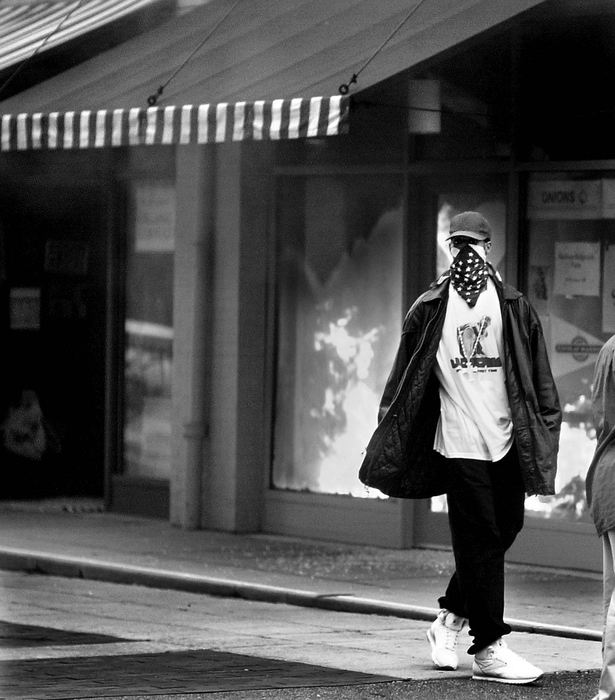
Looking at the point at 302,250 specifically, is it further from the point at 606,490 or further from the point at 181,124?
the point at 606,490

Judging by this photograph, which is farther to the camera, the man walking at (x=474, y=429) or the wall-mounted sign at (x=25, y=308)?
the wall-mounted sign at (x=25, y=308)

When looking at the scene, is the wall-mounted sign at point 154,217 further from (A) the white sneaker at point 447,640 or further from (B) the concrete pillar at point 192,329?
(A) the white sneaker at point 447,640

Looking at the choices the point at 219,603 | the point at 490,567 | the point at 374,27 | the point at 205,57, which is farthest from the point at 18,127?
the point at 490,567

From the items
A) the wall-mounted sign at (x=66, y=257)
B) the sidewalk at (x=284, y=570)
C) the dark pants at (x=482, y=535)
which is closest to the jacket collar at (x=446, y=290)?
the dark pants at (x=482, y=535)

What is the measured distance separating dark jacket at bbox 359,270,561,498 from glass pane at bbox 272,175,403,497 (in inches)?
195

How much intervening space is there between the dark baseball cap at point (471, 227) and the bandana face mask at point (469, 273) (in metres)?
0.05

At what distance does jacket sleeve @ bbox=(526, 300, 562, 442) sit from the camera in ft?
24.2

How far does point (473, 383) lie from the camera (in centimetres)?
742

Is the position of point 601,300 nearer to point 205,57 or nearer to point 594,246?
point 594,246

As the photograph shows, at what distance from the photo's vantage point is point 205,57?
1238cm

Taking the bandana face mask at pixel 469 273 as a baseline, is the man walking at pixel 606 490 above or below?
below

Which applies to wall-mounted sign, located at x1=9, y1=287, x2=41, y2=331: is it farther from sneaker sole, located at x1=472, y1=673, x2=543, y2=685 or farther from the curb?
sneaker sole, located at x1=472, y1=673, x2=543, y2=685

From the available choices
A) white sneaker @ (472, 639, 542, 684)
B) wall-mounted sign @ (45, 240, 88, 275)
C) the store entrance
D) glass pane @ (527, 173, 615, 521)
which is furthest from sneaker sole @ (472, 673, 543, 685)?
wall-mounted sign @ (45, 240, 88, 275)

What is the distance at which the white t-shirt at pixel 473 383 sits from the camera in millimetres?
7348
